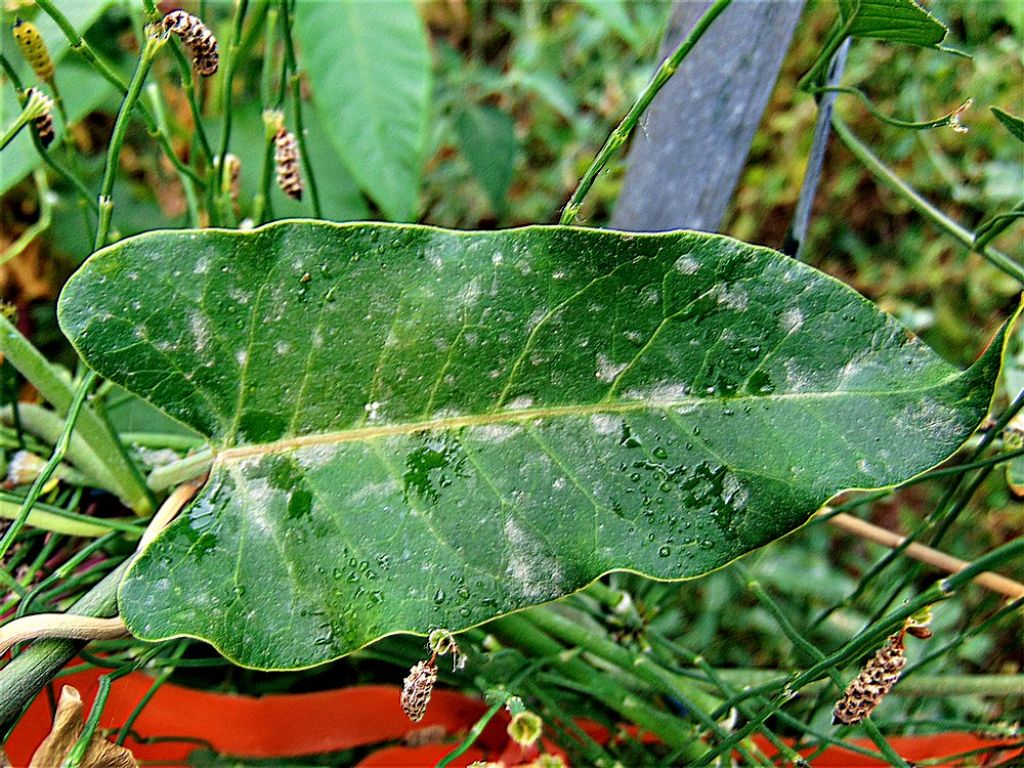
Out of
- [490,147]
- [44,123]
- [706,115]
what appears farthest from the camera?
[490,147]

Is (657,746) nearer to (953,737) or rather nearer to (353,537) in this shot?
(953,737)

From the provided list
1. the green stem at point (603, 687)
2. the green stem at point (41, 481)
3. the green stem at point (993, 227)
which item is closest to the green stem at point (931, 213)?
the green stem at point (993, 227)

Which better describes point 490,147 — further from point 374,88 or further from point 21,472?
point 21,472

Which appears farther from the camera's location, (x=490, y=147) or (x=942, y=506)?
(x=490, y=147)

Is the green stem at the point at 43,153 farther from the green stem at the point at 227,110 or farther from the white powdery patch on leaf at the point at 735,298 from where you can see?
the white powdery patch on leaf at the point at 735,298

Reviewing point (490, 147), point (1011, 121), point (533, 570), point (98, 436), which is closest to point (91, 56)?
point (98, 436)
